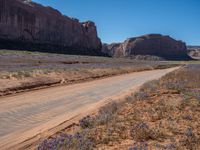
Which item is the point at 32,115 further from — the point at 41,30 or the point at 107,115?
the point at 41,30

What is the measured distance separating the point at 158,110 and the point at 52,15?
125 metres

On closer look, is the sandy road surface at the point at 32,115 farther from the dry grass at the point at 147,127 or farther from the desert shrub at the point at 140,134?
the desert shrub at the point at 140,134

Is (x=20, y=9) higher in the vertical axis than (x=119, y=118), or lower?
higher

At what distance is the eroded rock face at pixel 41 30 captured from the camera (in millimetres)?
105562

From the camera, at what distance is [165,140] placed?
8.15 meters

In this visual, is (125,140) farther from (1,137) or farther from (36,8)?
(36,8)

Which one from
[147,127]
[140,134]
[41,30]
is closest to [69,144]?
[140,134]

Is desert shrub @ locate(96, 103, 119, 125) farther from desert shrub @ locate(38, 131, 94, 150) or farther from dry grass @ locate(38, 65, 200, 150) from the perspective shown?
desert shrub @ locate(38, 131, 94, 150)

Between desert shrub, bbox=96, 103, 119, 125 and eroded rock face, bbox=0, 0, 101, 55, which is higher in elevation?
eroded rock face, bbox=0, 0, 101, 55

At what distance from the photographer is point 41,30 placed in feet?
404

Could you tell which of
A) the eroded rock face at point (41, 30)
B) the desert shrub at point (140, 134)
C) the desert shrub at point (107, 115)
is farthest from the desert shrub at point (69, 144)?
the eroded rock face at point (41, 30)

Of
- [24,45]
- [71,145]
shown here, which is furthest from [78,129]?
[24,45]

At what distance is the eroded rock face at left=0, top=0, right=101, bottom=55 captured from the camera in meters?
106

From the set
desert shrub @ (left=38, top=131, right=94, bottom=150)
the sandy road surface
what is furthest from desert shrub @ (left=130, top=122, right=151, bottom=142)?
the sandy road surface
